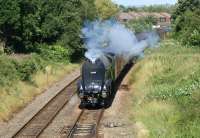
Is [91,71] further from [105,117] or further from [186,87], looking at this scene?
[186,87]

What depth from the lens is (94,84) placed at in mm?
28203

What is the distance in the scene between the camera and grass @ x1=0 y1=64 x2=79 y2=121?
92.8 ft

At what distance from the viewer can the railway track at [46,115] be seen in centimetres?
2372

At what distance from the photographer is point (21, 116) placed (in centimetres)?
2781

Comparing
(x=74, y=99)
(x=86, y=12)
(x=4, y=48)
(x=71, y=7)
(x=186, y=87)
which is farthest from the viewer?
(x=86, y=12)

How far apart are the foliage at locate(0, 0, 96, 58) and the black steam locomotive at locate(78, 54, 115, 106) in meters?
17.5

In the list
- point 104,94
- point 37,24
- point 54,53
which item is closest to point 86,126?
point 104,94

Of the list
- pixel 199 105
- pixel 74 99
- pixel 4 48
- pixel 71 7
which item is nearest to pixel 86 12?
pixel 71 7

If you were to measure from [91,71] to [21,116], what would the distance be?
469cm

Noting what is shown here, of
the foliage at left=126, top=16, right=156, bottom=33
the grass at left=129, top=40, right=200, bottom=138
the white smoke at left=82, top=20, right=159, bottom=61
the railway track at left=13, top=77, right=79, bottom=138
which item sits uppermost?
the white smoke at left=82, top=20, right=159, bottom=61

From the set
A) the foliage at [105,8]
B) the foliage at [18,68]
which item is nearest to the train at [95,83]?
the foliage at [18,68]

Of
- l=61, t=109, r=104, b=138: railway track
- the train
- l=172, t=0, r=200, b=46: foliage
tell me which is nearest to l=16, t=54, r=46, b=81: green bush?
the train

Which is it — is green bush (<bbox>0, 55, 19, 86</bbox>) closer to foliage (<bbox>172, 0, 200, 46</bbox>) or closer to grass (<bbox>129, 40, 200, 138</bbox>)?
grass (<bbox>129, 40, 200, 138</bbox>)

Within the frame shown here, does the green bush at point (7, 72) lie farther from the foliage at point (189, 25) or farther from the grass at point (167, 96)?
the foliage at point (189, 25)
